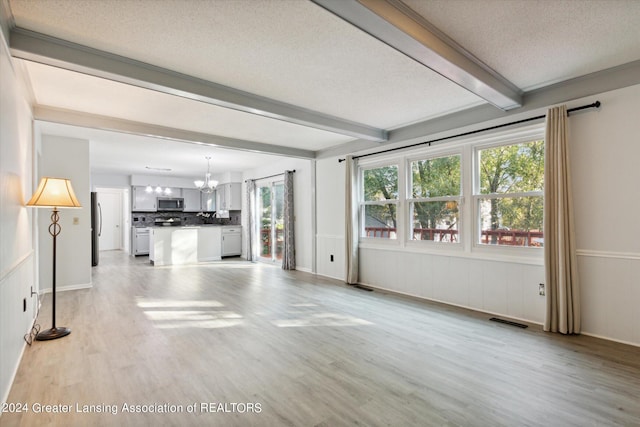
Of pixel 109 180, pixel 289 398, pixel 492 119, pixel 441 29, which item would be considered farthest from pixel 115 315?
pixel 109 180

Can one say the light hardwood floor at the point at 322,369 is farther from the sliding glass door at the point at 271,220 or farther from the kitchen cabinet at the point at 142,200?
the kitchen cabinet at the point at 142,200

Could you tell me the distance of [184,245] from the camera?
8258 mm

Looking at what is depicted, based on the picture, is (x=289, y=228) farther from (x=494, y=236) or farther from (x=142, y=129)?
(x=494, y=236)

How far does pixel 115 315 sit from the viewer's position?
155 inches

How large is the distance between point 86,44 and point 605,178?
4.82 meters

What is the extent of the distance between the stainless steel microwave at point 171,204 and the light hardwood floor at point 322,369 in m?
6.33

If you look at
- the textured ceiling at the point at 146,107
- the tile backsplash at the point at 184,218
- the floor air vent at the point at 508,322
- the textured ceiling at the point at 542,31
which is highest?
the textured ceiling at the point at 146,107

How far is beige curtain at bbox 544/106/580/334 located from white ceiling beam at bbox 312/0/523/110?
2.53ft

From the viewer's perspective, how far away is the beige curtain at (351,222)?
18.6 feet

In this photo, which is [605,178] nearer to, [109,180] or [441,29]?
[441,29]

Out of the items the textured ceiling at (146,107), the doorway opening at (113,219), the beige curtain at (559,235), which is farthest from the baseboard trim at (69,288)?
the beige curtain at (559,235)

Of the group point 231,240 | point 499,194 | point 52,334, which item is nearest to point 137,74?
point 52,334

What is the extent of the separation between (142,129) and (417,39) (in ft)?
13.1

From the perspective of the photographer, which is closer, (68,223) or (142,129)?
(142,129)
